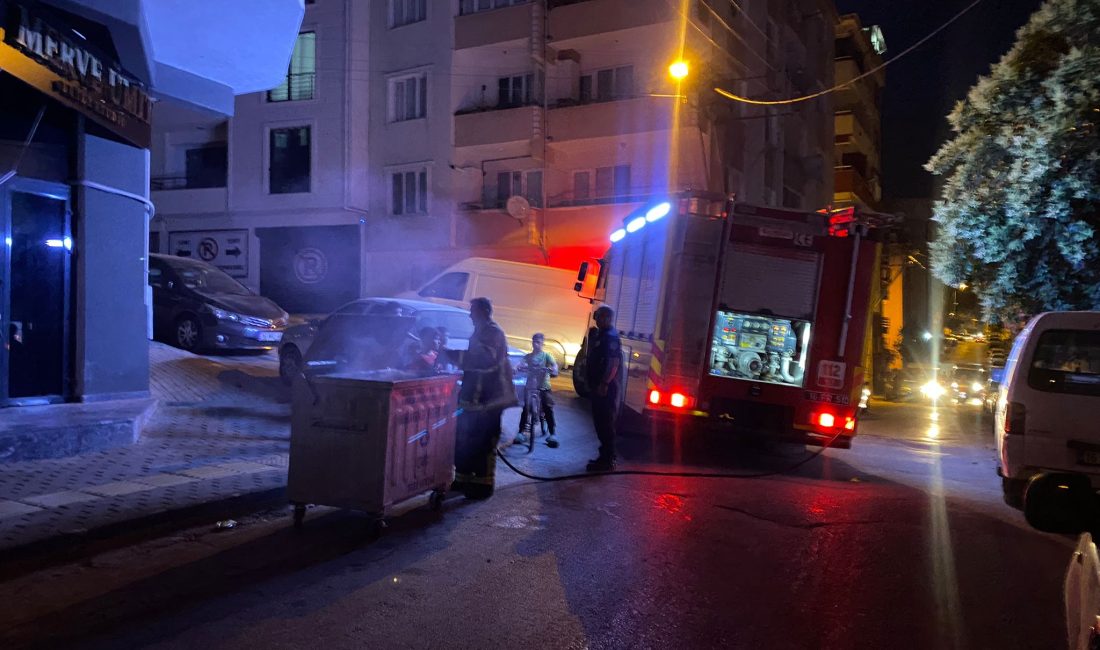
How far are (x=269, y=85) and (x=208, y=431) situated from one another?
18.6ft

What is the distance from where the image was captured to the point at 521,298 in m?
18.0

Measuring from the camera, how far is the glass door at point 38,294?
8664mm

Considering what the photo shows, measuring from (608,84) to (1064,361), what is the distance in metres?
19.1

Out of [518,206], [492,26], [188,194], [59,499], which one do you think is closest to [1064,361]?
[59,499]

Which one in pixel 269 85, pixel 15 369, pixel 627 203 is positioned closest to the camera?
pixel 15 369

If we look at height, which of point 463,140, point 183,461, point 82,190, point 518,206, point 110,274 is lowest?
point 183,461

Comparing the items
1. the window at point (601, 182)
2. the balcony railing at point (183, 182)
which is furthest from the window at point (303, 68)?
the window at point (601, 182)

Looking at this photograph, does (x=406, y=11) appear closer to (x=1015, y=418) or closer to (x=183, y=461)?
(x=183, y=461)

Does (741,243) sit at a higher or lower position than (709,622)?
higher

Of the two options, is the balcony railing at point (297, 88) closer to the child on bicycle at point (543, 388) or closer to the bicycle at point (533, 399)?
the child on bicycle at point (543, 388)

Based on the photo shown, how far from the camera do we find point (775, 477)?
29.1 ft

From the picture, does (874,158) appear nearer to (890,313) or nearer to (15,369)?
(890,313)

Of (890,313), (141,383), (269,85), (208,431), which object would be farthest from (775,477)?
(890,313)

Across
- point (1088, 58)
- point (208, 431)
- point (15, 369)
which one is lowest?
point (208, 431)
